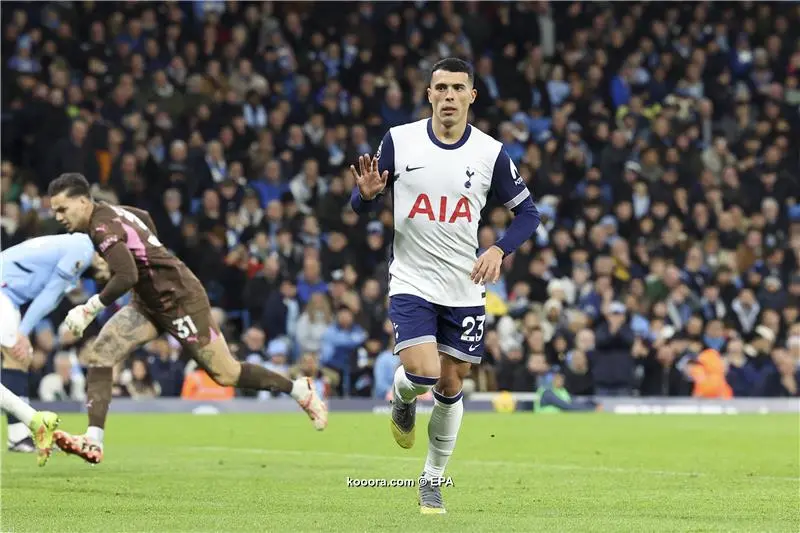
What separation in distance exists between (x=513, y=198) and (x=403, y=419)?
173cm

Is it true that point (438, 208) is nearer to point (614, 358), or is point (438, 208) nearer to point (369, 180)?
point (369, 180)

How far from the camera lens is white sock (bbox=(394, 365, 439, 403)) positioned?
9.84 m

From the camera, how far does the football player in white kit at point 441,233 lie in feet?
32.6

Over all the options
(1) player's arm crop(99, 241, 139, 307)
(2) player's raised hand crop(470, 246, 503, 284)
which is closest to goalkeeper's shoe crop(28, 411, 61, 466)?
(1) player's arm crop(99, 241, 139, 307)

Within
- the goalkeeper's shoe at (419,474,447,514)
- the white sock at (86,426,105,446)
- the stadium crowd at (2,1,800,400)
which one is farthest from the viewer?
the stadium crowd at (2,1,800,400)

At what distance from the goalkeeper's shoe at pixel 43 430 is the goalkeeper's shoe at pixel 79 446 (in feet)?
0.81

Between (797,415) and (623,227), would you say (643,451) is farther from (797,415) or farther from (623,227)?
(623,227)

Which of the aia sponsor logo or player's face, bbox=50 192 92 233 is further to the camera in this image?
player's face, bbox=50 192 92 233

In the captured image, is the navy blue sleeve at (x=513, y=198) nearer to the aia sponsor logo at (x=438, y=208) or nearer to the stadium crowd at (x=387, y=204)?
the aia sponsor logo at (x=438, y=208)

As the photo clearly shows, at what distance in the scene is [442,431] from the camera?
1019 cm

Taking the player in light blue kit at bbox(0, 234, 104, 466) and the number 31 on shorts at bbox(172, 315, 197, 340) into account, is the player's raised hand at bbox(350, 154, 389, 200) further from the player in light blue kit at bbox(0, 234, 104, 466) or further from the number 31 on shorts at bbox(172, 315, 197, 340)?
the player in light blue kit at bbox(0, 234, 104, 466)

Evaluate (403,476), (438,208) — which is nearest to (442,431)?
(438,208)

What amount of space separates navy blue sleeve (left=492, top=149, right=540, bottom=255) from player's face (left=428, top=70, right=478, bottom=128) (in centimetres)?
43

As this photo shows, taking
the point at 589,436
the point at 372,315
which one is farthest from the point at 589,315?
the point at 589,436
